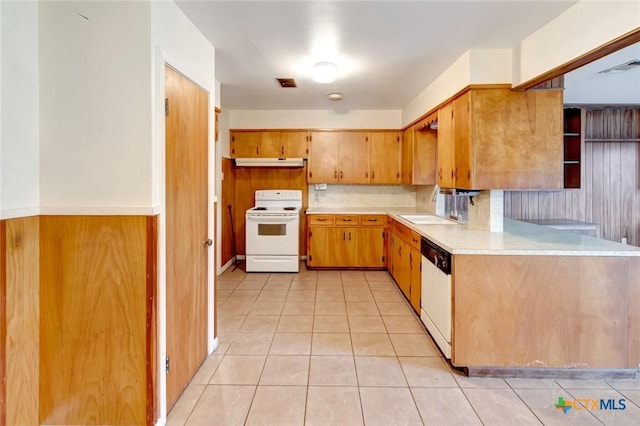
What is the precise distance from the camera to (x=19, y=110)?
159 centimetres

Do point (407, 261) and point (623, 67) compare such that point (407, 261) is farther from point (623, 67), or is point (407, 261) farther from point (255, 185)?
point (255, 185)

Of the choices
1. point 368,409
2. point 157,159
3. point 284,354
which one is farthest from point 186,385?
point 157,159

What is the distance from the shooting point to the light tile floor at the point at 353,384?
193cm

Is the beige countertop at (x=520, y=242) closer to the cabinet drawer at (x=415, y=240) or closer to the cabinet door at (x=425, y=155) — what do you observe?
the cabinet drawer at (x=415, y=240)

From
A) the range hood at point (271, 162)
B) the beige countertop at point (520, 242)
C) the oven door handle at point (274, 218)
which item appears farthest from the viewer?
the range hood at point (271, 162)

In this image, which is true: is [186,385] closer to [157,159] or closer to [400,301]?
[157,159]

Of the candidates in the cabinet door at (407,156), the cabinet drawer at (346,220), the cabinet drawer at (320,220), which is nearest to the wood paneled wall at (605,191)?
the cabinet door at (407,156)

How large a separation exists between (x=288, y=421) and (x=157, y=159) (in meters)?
1.55

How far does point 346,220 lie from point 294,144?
4.62ft

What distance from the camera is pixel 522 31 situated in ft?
7.95

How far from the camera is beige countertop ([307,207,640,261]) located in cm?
226

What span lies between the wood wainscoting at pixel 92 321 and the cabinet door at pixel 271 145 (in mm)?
3660

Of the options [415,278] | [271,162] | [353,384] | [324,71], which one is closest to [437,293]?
[415,278]

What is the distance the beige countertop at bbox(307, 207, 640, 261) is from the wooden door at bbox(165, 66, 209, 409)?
68.1 inches
